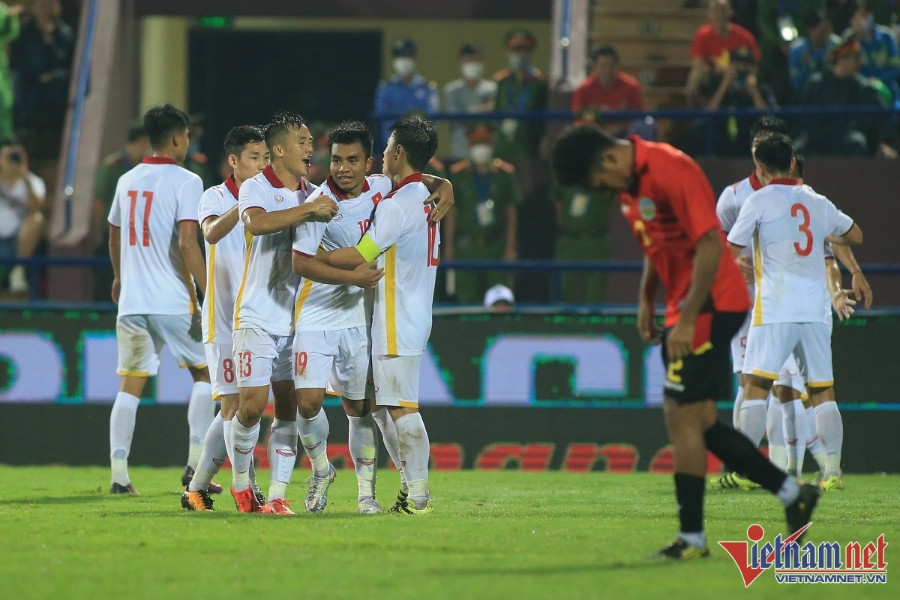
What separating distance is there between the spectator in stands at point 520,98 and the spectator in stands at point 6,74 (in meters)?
6.18

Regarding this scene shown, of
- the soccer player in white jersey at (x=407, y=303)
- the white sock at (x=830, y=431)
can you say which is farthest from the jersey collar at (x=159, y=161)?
→ the white sock at (x=830, y=431)

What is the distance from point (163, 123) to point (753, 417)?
4.74 meters

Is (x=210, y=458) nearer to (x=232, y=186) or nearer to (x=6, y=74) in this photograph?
(x=232, y=186)

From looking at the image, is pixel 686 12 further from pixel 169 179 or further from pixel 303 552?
pixel 303 552

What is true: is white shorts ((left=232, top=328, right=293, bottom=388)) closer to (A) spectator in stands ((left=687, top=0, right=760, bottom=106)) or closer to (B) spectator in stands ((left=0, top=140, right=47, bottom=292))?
(B) spectator in stands ((left=0, top=140, right=47, bottom=292))

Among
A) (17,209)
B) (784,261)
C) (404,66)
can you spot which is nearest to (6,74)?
(17,209)

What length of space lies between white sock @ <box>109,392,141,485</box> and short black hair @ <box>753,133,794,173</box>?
4.86 metres

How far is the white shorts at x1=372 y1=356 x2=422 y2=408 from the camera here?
27.6 feet

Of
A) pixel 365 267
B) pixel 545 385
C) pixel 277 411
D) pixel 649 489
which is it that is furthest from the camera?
pixel 545 385

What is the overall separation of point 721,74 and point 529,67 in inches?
87.5

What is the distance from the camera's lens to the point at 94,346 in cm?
1391

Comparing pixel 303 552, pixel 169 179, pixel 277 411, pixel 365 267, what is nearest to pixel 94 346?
pixel 169 179

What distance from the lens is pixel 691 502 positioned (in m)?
6.67

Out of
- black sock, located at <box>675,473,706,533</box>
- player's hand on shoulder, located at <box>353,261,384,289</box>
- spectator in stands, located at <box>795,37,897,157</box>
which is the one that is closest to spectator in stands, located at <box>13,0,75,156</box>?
spectator in stands, located at <box>795,37,897,157</box>
